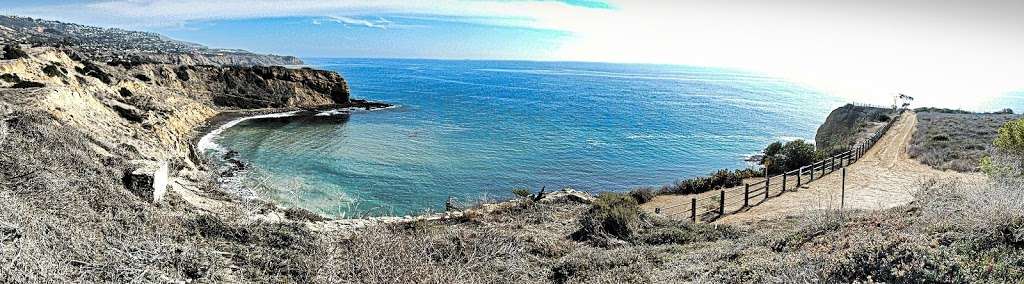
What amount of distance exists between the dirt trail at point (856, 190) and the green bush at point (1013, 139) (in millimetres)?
2479

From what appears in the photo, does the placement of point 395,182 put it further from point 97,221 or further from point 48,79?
point 48,79

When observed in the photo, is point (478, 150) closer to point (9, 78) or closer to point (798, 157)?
point (798, 157)

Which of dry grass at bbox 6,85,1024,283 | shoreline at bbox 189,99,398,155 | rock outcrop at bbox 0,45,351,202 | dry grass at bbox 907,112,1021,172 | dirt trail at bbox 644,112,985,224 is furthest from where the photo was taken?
shoreline at bbox 189,99,398,155

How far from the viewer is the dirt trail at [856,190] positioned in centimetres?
1596

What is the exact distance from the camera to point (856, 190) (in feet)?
61.3

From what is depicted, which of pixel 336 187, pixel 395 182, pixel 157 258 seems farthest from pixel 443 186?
pixel 157 258

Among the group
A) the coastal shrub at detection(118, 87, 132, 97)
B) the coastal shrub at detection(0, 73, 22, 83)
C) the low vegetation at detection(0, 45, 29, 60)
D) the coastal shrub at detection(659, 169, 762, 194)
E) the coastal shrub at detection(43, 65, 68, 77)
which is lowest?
the coastal shrub at detection(659, 169, 762, 194)

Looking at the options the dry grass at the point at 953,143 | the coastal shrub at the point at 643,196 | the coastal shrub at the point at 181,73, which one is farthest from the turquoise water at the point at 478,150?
the coastal shrub at the point at 181,73

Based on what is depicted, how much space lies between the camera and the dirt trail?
16.0m

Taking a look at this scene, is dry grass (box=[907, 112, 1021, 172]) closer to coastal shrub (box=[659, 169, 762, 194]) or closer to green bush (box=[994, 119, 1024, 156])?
green bush (box=[994, 119, 1024, 156])

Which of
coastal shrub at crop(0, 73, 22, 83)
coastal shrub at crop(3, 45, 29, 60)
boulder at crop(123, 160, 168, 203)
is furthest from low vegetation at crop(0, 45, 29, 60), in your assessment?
boulder at crop(123, 160, 168, 203)

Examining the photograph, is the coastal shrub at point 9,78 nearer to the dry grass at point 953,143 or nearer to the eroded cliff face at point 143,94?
the eroded cliff face at point 143,94

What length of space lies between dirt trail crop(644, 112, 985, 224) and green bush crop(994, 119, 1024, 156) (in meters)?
2.48

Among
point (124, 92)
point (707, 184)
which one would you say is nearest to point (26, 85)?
point (124, 92)
